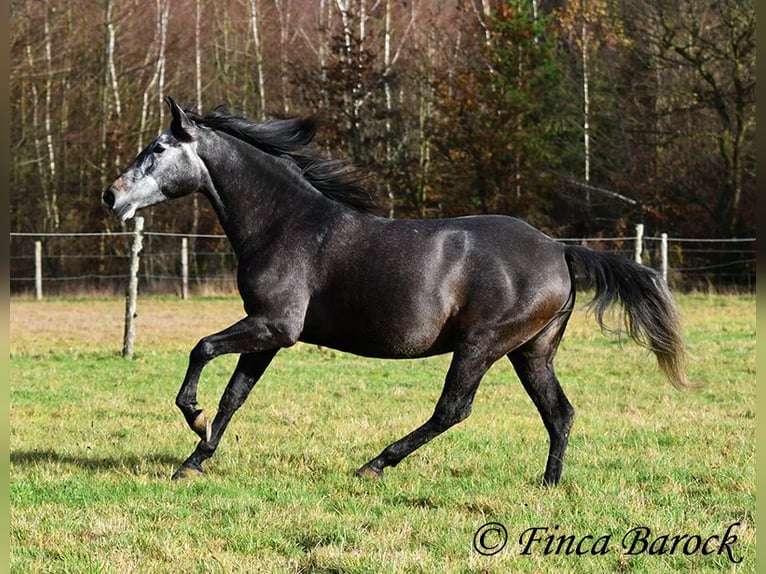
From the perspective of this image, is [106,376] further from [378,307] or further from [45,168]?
[45,168]

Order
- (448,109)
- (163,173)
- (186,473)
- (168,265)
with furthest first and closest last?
1. (168,265)
2. (448,109)
3. (163,173)
4. (186,473)

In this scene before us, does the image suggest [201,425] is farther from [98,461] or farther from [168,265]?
[168,265]

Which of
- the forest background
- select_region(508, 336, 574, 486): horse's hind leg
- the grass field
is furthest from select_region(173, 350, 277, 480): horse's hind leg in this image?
the forest background

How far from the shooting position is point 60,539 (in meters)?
4.66

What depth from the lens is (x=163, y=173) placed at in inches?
246

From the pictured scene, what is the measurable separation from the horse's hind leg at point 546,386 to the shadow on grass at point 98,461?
7.87ft

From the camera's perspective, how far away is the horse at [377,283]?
5973mm

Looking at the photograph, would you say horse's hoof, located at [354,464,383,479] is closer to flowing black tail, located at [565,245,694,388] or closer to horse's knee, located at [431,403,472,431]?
horse's knee, located at [431,403,472,431]

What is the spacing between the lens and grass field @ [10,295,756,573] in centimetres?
445

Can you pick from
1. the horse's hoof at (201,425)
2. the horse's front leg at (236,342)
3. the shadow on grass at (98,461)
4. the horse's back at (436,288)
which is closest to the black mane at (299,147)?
the horse's back at (436,288)

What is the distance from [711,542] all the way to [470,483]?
1.63 m

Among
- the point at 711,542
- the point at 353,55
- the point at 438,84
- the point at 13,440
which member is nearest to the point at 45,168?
the point at 353,55

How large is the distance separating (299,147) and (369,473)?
2238 millimetres

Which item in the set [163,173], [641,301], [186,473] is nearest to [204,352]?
[186,473]
